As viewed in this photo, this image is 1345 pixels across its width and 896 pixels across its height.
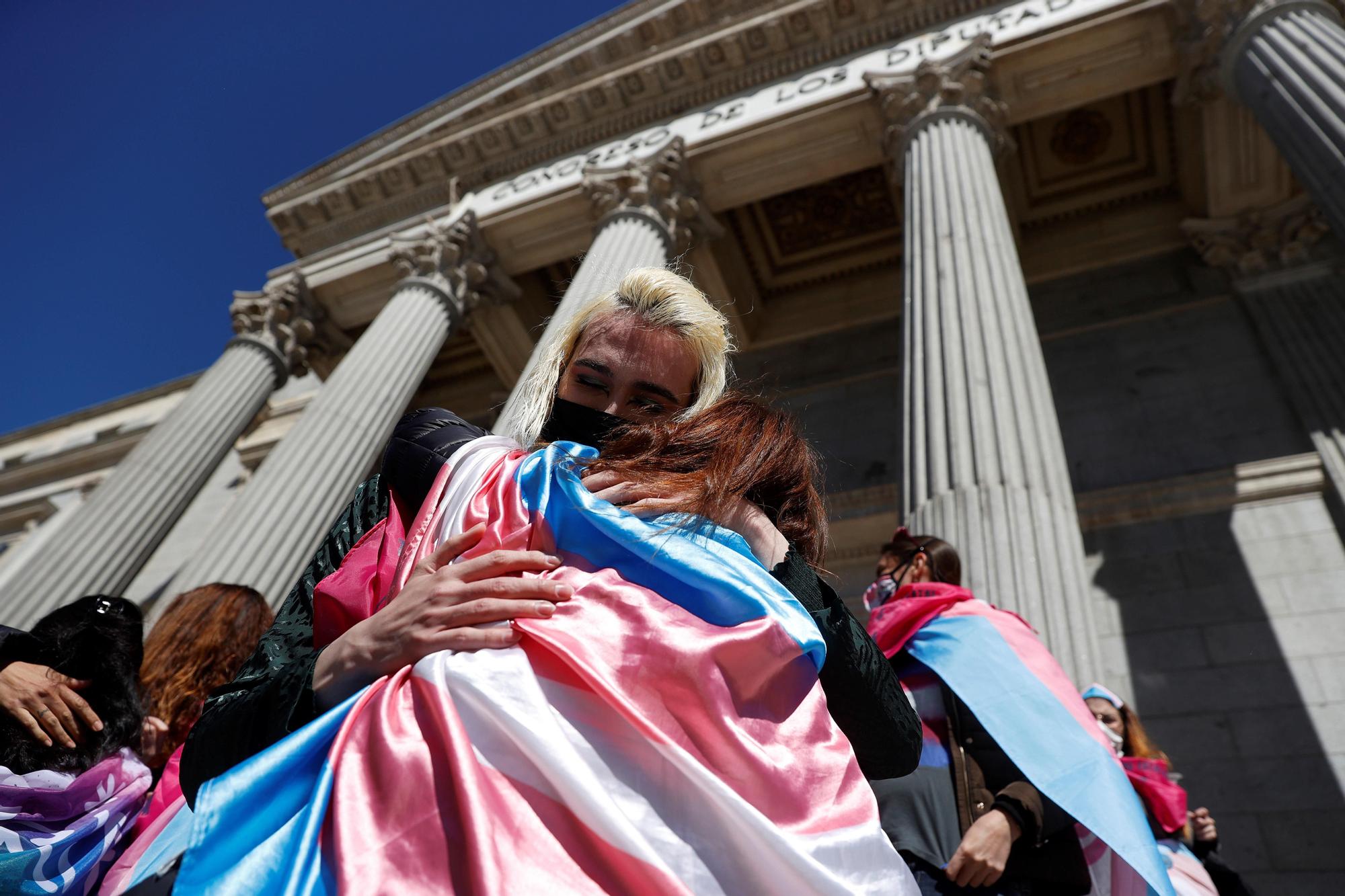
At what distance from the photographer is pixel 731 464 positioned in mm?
1267

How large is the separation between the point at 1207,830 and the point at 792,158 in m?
9.02

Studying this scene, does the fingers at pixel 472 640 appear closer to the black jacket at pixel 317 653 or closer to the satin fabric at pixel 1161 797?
the black jacket at pixel 317 653

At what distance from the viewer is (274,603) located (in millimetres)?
7996

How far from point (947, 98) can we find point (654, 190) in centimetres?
384

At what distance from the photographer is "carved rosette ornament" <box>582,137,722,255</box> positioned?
33.8 feet

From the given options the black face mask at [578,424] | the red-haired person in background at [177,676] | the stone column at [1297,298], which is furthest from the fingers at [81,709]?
the stone column at [1297,298]

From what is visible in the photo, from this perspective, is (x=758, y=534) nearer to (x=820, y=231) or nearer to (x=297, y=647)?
(x=297, y=647)

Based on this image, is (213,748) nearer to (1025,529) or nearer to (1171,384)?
(1025,529)

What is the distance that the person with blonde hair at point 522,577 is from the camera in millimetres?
1045

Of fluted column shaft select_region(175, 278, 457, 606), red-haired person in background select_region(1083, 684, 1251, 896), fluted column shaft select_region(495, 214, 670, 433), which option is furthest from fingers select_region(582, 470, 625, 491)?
fluted column shaft select_region(175, 278, 457, 606)

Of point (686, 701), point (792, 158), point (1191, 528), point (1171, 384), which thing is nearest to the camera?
point (686, 701)

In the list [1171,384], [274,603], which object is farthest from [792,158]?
[274,603]

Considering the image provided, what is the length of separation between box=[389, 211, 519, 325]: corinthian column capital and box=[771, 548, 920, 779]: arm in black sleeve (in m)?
11.0

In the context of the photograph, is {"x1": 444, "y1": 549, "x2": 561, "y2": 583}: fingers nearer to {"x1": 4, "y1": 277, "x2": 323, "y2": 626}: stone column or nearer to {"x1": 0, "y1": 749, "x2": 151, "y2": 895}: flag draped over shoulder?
{"x1": 0, "y1": 749, "x2": 151, "y2": 895}: flag draped over shoulder
